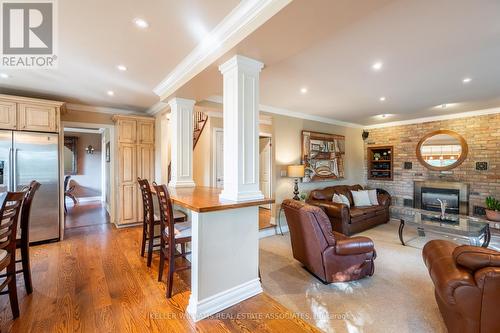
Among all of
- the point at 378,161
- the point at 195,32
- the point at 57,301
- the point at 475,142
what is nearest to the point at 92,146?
the point at 57,301

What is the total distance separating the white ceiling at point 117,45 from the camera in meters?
1.84

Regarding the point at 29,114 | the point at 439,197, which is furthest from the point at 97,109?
the point at 439,197

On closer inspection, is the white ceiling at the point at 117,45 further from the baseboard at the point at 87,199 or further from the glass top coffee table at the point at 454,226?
the baseboard at the point at 87,199

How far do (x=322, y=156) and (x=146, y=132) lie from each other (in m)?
4.17

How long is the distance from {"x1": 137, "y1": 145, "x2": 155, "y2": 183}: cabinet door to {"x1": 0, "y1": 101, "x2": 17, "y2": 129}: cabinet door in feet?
6.10

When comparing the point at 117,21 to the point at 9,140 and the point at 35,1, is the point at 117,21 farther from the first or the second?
the point at 9,140

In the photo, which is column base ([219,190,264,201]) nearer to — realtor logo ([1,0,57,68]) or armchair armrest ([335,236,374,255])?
armchair armrest ([335,236,374,255])

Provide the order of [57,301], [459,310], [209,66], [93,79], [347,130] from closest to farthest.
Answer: [459,310] < [57,301] < [209,66] < [93,79] < [347,130]

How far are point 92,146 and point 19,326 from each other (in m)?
7.18

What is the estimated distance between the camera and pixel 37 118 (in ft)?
12.1

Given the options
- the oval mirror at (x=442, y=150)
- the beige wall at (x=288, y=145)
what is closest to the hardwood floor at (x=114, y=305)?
the beige wall at (x=288, y=145)

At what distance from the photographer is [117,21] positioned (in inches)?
78.7

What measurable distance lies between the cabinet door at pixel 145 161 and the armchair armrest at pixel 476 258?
4928mm

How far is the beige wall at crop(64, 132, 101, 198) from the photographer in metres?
7.59
